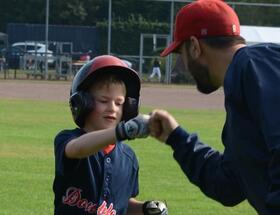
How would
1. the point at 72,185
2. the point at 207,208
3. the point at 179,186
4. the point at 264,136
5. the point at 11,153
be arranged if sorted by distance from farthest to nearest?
1. the point at 11,153
2. the point at 179,186
3. the point at 207,208
4. the point at 72,185
5. the point at 264,136

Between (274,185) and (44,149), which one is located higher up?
(274,185)

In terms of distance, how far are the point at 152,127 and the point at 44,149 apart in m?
11.7

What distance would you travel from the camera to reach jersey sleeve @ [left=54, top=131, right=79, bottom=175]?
4320 millimetres

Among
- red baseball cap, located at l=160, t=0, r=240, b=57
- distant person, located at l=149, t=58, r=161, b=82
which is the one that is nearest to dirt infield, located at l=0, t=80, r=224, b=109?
distant person, located at l=149, t=58, r=161, b=82

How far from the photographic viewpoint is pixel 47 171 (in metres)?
12.7

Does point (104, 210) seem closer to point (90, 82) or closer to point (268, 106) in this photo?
point (90, 82)

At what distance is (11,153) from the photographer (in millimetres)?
14586

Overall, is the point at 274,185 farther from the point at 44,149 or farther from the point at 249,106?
the point at 44,149

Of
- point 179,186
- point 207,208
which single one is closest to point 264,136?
point 207,208

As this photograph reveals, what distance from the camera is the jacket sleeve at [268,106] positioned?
305cm

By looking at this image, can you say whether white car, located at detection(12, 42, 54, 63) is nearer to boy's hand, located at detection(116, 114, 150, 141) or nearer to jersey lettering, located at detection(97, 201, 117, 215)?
jersey lettering, located at detection(97, 201, 117, 215)

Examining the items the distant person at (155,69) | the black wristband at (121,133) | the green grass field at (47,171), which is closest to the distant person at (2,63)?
the distant person at (155,69)

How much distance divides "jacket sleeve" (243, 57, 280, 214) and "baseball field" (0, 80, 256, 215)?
6.69m

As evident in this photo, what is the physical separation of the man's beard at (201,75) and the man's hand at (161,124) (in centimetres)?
20
